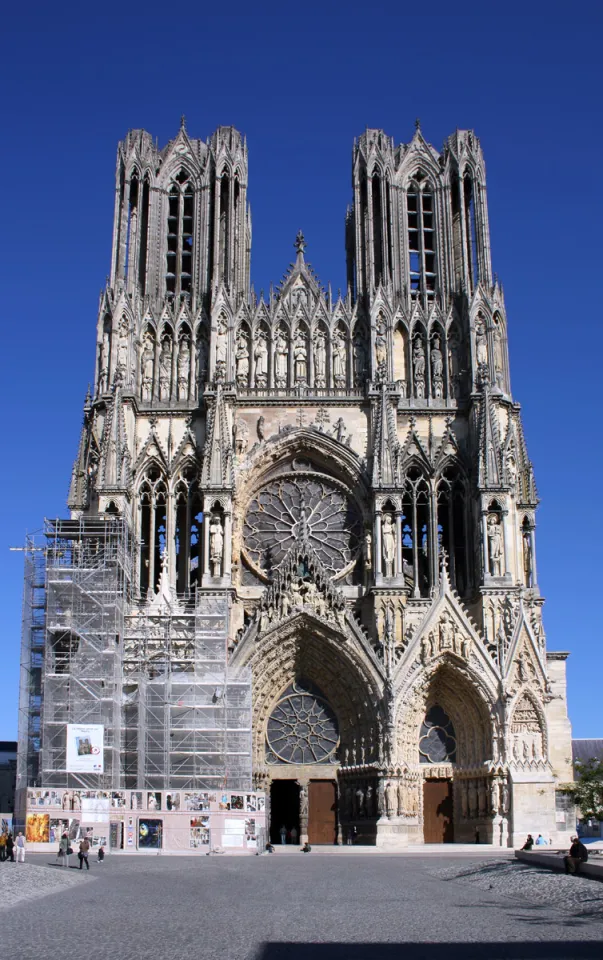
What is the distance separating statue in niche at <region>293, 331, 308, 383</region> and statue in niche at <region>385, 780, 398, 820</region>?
47.7ft

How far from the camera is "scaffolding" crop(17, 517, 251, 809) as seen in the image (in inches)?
1355

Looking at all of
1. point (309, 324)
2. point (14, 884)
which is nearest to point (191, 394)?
point (309, 324)

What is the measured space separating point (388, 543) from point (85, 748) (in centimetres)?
1163

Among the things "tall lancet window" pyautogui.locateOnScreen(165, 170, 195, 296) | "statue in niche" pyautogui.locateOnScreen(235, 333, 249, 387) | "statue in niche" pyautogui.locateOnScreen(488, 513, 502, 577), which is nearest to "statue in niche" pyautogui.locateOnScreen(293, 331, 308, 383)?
"statue in niche" pyautogui.locateOnScreen(235, 333, 249, 387)

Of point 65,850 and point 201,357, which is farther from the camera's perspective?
point 201,357

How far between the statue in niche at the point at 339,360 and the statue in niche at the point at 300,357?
104 centimetres

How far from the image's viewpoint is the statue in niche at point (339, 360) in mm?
41812

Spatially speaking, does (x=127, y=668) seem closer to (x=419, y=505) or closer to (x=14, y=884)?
(x=419, y=505)

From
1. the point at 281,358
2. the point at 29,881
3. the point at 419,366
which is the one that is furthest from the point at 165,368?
the point at 29,881

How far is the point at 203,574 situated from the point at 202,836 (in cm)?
862

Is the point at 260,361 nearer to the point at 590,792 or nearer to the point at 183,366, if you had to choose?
the point at 183,366

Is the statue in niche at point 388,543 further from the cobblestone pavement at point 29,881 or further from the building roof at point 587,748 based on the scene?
the building roof at point 587,748

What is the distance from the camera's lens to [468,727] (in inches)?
1471

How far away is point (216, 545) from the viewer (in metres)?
38.1
